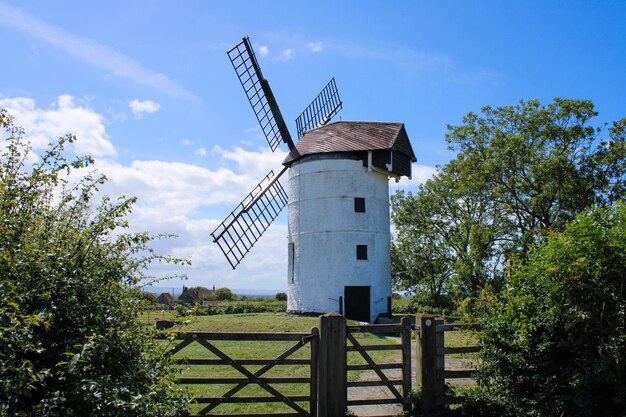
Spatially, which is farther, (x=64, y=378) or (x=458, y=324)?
(x=458, y=324)

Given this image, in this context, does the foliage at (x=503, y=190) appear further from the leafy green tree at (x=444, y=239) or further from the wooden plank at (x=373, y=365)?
the wooden plank at (x=373, y=365)

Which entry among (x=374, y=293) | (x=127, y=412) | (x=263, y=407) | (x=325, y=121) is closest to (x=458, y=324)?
(x=263, y=407)

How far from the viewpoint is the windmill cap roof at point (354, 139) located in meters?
24.4

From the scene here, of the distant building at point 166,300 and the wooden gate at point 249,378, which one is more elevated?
the distant building at point 166,300

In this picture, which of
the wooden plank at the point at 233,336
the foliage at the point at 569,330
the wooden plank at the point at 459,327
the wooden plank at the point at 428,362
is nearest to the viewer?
the foliage at the point at 569,330

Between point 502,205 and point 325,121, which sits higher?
point 325,121

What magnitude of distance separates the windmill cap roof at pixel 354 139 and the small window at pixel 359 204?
2.38 meters

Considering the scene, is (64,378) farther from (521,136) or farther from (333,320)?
(521,136)

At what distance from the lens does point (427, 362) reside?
880 centimetres

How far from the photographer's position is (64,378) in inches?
185

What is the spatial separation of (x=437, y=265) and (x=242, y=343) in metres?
20.2

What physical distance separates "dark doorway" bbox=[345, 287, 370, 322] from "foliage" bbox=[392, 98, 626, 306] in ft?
26.2

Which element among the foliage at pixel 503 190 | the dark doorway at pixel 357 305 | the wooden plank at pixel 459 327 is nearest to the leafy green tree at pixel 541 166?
the foliage at pixel 503 190

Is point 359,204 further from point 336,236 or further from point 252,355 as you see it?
point 252,355
